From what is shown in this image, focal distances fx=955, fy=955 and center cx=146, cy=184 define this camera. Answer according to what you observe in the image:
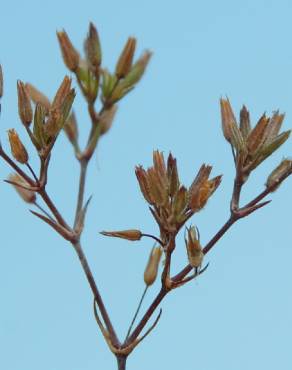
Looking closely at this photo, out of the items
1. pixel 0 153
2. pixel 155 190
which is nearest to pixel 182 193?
pixel 155 190

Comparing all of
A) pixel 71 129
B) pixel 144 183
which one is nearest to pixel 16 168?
pixel 71 129

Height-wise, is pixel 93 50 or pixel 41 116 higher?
pixel 93 50

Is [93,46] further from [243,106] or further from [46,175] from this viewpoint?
[243,106]

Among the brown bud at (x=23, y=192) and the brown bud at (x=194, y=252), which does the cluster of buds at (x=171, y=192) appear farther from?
the brown bud at (x=23, y=192)

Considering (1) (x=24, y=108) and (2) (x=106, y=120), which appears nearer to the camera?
(2) (x=106, y=120)

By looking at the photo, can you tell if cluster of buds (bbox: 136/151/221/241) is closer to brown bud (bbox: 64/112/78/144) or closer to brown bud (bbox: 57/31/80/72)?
brown bud (bbox: 64/112/78/144)

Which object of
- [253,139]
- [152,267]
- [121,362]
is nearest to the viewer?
[121,362]

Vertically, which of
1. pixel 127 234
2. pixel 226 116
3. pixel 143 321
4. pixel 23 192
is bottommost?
pixel 143 321

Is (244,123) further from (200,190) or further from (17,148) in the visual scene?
(17,148)
